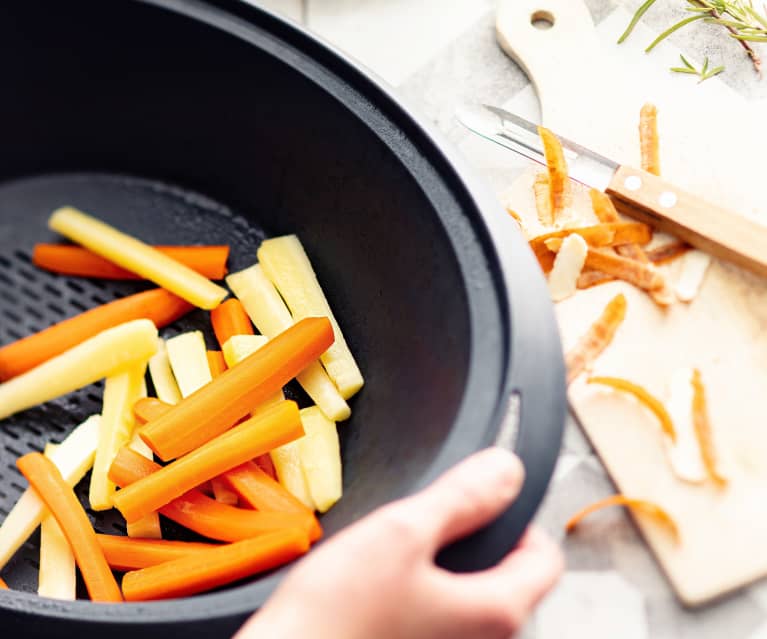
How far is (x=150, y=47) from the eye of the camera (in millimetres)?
1145

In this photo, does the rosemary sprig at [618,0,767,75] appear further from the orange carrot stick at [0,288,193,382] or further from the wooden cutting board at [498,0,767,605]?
the orange carrot stick at [0,288,193,382]

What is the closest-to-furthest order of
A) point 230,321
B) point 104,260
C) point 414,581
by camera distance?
1. point 414,581
2. point 230,321
3. point 104,260

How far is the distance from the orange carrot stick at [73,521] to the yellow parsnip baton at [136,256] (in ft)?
0.87

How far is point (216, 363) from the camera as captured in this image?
1.09 meters

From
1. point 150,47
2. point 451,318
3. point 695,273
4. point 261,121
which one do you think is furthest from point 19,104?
point 695,273

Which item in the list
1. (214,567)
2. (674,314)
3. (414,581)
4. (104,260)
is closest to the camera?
(414,581)

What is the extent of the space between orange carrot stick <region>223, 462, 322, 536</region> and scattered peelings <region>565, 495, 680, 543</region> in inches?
11.2

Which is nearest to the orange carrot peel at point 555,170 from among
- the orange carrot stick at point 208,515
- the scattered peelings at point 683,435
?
the scattered peelings at point 683,435

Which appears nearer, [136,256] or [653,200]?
Answer: [653,200]

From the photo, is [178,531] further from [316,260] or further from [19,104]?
[19,104]

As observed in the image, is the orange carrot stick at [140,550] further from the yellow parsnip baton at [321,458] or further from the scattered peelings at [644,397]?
the scattered peelings at [644,397]

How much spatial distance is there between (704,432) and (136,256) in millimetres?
733

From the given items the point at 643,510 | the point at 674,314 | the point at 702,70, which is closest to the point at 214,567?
the point at 643,510

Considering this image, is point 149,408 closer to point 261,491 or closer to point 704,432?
point 261,491
